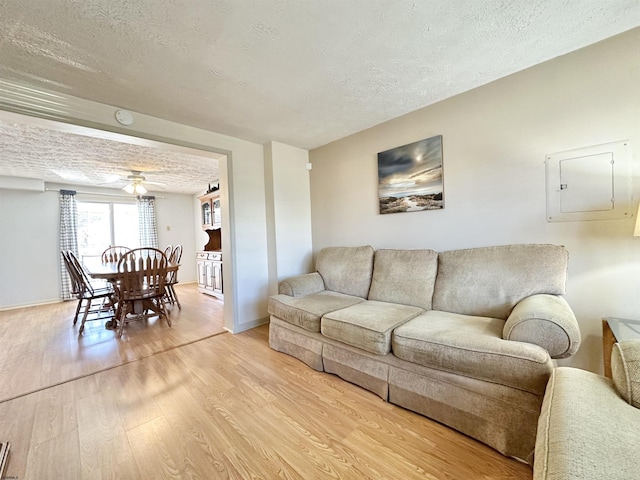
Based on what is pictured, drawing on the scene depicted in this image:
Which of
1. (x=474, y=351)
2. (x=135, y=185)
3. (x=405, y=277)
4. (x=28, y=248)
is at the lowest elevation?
(x=474, y=351)

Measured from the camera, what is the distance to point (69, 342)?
2.79 metres

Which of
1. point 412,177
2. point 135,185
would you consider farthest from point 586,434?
point 135,185

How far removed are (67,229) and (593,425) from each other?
6.87 m

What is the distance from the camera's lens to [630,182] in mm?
1553

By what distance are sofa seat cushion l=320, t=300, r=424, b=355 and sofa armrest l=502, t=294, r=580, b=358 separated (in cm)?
63

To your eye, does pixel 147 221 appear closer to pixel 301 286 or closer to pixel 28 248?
pixel 28 248

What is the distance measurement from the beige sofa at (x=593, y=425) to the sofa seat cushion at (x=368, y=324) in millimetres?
813

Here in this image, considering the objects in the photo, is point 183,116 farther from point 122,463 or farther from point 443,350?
point 443,350

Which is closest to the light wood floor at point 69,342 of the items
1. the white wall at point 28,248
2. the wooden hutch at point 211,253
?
the white wall at point 28,248

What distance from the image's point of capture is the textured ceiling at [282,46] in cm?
130

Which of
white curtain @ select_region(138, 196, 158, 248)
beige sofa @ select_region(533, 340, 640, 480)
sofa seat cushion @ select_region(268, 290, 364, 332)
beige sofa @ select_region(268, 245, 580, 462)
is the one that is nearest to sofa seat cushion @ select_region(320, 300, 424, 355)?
beige sofa @ select_region(268, 245, 580, 462)

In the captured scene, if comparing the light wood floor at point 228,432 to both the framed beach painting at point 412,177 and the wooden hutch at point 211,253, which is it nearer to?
the framed beach painting at point 412,177

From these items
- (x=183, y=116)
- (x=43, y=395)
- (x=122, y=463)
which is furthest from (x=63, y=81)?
(x=122, y=463)

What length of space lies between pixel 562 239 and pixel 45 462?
10.9 feet
